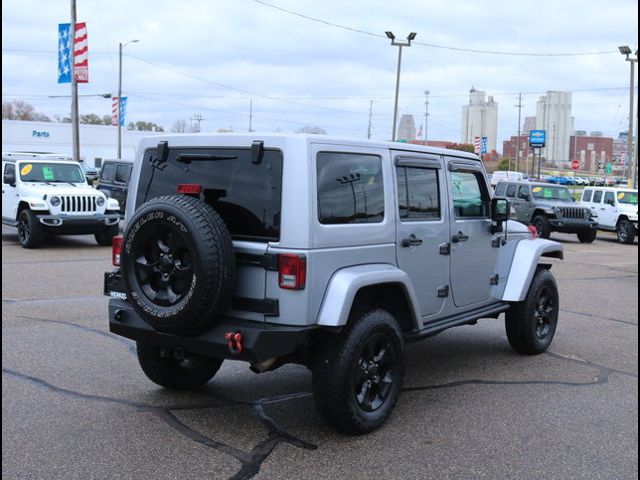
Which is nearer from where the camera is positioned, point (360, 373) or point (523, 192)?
point (360, 373)

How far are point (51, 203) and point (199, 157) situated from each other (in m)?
11.6

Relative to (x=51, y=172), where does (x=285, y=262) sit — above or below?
below

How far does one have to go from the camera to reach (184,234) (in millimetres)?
4391

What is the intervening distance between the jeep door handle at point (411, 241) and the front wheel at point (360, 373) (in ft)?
1.93

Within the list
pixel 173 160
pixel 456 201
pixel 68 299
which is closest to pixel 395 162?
pixel 456 201

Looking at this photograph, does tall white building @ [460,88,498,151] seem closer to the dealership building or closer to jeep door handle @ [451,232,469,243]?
the dealership building


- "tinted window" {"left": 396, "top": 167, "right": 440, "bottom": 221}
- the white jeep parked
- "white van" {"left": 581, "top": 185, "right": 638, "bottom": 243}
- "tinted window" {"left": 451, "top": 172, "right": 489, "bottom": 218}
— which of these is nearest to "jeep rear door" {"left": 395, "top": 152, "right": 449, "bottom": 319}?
"tinted window" {"left": 396, "top": 167, "right": 440, "bottom": 221}

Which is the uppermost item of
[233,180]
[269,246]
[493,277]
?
[233,180]

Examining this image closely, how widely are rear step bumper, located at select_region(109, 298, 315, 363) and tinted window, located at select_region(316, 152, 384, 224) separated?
2.47 feet

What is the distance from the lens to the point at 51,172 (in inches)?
659

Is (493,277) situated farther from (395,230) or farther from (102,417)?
(102,417)

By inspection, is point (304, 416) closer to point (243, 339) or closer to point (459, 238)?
point (243, 339)

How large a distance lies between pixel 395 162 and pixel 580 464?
237 centimetres

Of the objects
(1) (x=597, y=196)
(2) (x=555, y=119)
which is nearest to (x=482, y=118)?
(2) (x=555, y=119)
